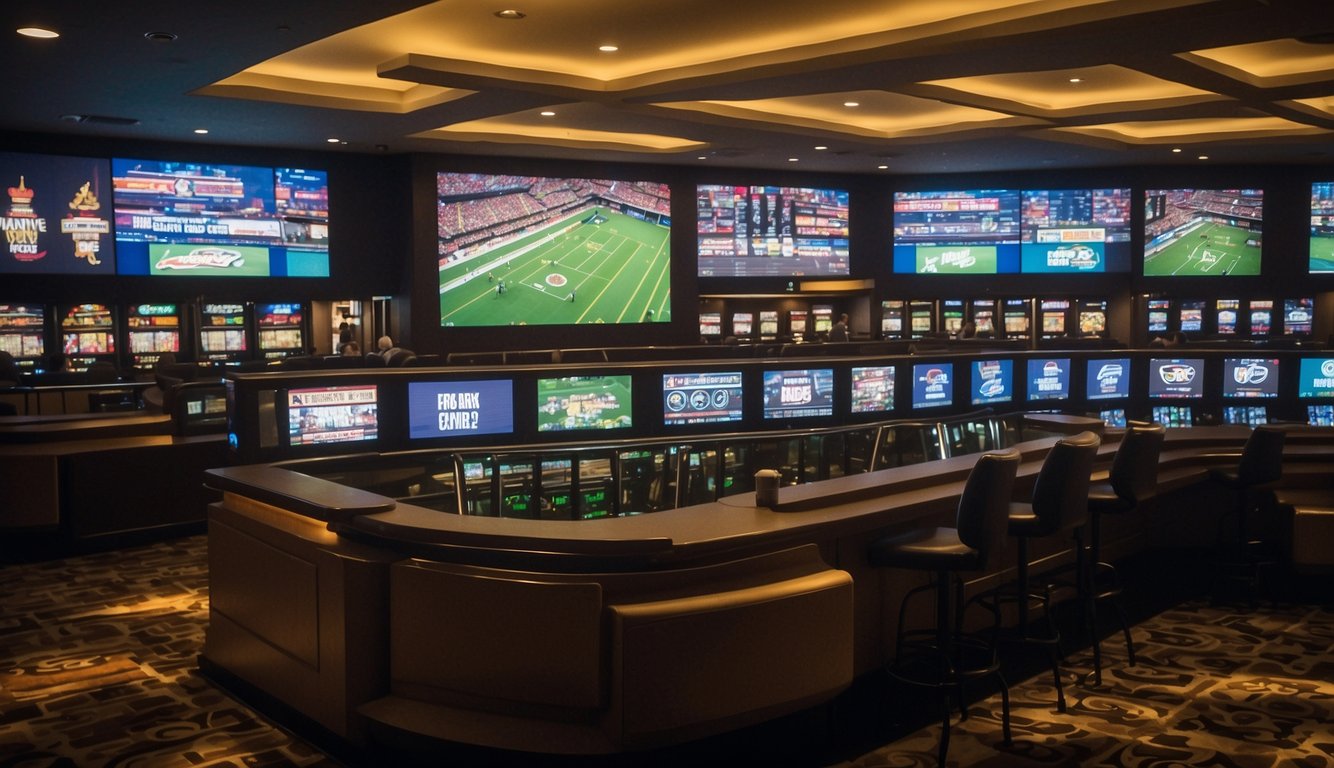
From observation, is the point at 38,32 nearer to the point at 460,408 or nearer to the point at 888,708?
the point at 460,408

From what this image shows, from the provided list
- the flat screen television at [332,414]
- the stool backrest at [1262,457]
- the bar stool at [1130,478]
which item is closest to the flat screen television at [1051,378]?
the stool backrest at [1262,457]

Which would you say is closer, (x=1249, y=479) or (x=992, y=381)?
(x=1249, y=479)

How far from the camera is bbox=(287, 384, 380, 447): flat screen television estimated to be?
17.7 feet

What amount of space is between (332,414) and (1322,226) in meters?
14.2

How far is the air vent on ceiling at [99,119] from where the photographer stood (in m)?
9.71

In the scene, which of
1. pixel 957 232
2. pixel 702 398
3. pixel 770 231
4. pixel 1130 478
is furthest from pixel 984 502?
pixel 957 232

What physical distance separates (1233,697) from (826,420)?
3084 millimetres

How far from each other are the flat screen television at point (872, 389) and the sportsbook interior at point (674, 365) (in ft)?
0.15

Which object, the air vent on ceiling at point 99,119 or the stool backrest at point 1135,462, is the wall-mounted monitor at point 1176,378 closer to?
the stool backrest at point 1135,462

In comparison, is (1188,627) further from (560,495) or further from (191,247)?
(191,247)

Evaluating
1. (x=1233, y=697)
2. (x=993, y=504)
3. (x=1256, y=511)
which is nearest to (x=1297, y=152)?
(x=1256, y=511)

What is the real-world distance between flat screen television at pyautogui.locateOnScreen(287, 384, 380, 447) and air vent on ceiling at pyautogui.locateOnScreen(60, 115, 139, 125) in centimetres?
577

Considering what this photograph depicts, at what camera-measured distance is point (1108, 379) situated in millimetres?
8445

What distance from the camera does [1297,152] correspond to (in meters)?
13.5
